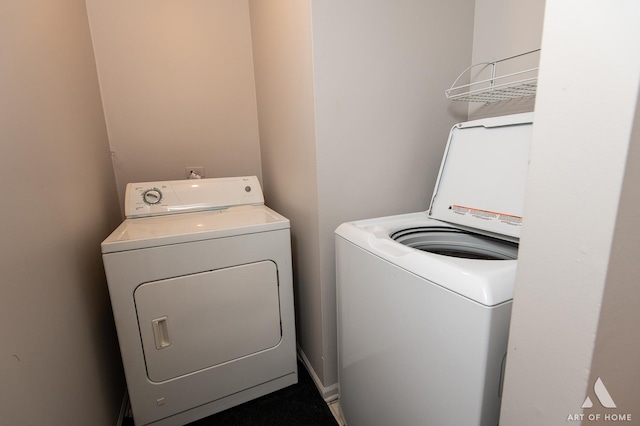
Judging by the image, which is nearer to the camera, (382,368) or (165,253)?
(382,368)

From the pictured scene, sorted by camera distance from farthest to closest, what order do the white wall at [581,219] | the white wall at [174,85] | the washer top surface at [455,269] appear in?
the white wall at [174,85], the washer top surface at [455,269], the white wall at [581,219]

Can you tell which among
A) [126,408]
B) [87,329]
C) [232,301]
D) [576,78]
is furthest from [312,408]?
[576,78]

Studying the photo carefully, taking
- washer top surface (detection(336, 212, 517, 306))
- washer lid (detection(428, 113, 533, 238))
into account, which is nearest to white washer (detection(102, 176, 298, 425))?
washer top surface (detection(336, 212, 517, 306))

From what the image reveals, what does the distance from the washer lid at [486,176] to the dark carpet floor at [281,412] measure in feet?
3.84

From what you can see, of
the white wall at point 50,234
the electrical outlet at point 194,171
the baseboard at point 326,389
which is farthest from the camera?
the electrical outlet at point 194,171

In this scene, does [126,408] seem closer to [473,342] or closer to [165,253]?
[165,253]

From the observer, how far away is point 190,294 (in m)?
1.32

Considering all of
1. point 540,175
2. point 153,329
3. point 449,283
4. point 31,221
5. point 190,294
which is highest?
point 540,175

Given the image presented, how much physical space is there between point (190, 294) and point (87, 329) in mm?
414

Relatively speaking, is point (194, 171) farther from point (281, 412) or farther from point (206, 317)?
point (281, 412)

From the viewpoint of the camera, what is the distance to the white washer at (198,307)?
1.24m

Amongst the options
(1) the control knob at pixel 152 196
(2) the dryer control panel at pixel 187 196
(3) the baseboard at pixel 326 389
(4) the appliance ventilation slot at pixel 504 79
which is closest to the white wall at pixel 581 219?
(4) the appliance ventilation slot at pixel 504 79

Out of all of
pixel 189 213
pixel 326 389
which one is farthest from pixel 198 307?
pixel 326 389

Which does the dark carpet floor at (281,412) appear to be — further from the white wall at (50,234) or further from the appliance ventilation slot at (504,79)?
the appliance ventilation slot at (504,79)
